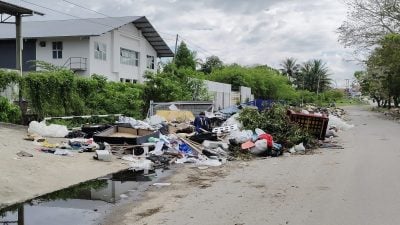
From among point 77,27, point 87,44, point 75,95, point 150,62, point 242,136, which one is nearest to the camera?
point 242,136

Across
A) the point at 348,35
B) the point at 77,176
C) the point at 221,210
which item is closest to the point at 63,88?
the point at 77,176

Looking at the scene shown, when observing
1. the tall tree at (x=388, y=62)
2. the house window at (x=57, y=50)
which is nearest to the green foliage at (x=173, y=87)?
the house window at (x=57, y=50)

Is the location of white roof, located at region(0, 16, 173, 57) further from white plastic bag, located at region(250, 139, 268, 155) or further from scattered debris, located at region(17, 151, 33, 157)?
scattered debris, located at region(17, 151, 33, 157)

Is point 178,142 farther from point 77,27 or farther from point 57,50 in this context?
point 77,27

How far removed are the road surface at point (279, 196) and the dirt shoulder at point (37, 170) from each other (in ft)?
6.30

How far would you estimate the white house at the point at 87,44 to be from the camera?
3950 cm

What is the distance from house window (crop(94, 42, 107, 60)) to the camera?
133 ft

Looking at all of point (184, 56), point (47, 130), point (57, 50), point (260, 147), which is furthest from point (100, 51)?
point (260, 147)

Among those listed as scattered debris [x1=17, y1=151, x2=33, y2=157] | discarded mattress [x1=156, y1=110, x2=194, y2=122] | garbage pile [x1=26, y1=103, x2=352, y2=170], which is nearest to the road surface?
garbage pile [x1=26, y1=103, x2=352, y2=170]

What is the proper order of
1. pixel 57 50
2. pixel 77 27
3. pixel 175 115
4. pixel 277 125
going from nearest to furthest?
pixel 277 125 → pixel 175 115 → pixel 57 50 → pixel 77 27

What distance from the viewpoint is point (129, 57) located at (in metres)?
45.9

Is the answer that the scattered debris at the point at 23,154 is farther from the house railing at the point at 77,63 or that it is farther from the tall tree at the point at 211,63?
the tall tree at the point at 211,63

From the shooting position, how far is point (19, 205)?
820cm

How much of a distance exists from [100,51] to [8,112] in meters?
22.5
